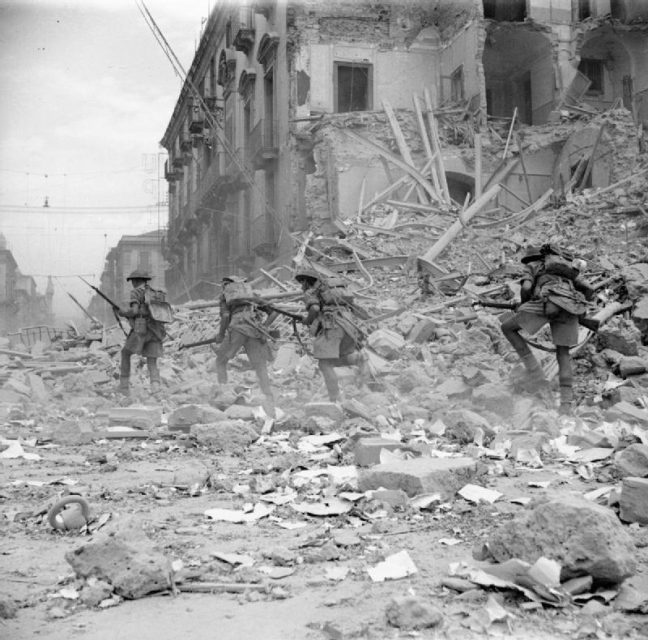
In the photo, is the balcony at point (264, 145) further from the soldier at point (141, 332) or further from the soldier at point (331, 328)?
the soldier at point (331, 328)

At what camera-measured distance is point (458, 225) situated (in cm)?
1717

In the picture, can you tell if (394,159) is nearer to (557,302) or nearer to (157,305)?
(157,305)

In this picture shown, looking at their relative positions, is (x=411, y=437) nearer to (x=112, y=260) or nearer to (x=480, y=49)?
(x=480, y=49)

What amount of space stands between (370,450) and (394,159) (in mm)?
15381

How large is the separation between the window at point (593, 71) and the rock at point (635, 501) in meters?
21.7

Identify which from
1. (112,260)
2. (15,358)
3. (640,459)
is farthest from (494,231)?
(112,260)

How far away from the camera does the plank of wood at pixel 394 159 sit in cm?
1950

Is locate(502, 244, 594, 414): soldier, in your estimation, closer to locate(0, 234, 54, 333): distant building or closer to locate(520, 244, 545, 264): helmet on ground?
locate(520, 244, 545, 264): helmet on ground

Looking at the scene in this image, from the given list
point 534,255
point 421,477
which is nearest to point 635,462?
point 421,477

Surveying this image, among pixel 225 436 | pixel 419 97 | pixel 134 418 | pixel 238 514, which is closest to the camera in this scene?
pixel 238 514

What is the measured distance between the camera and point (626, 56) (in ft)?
74.6

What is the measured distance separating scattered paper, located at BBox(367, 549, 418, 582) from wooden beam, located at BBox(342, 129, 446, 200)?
54.7 ft

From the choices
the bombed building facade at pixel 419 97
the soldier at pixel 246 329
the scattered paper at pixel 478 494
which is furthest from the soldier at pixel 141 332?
the bombed building facade at pixel 419 97

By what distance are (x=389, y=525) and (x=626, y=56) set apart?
881 inches
